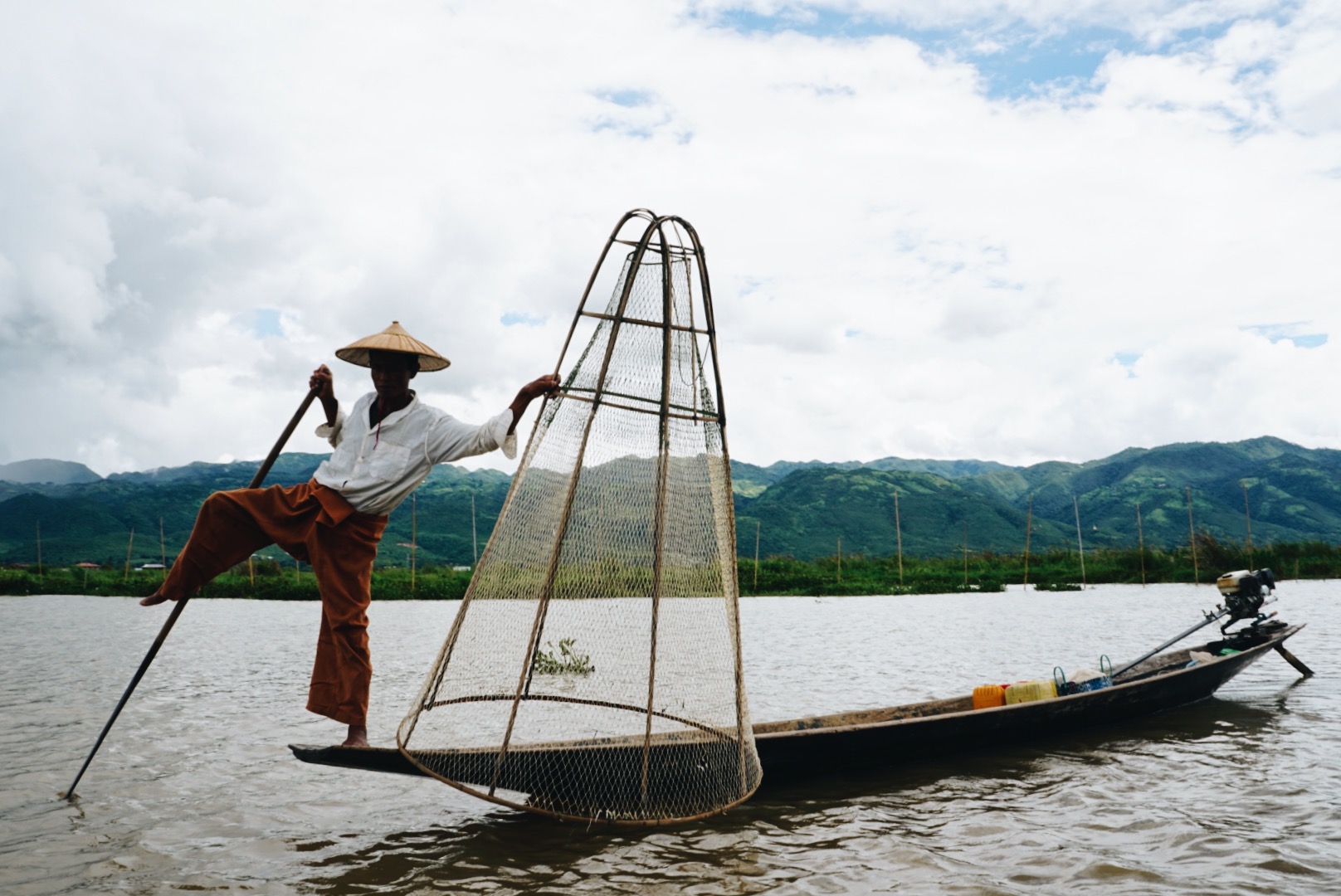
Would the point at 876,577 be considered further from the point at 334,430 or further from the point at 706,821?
the point at 334,430

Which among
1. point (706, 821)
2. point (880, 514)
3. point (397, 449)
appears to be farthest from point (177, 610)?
point (880, 514)

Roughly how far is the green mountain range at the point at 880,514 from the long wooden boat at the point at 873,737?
200 ft

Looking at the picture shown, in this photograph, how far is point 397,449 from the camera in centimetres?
402

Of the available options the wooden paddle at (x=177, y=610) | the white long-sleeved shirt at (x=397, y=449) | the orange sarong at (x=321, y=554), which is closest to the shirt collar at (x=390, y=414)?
the white long-sleeved shirt at (x=397, y=449)

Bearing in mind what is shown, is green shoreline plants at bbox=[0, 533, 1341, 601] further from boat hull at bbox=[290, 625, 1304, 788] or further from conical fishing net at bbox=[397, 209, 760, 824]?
conical fishing net at bbox=[397, 209, 760, 824]

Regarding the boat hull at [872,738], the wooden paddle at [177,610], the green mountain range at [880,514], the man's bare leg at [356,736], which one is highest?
the green mountain range at [880,514]

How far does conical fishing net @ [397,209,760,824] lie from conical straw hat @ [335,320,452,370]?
1.88ft

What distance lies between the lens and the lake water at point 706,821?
370cm

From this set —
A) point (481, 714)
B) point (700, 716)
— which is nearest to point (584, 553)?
point (700, 716)

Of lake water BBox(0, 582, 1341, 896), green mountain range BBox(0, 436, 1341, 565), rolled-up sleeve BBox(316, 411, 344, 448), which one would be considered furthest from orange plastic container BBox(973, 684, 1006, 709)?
green mountain range BBox(0, 436, 1341, 565)

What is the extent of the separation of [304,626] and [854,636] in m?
10.6

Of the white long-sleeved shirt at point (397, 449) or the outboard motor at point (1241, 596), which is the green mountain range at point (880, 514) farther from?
the white long-sleeved shirt at point (397, 449)

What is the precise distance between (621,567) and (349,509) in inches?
51.1

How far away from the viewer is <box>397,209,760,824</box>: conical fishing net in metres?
4.13
